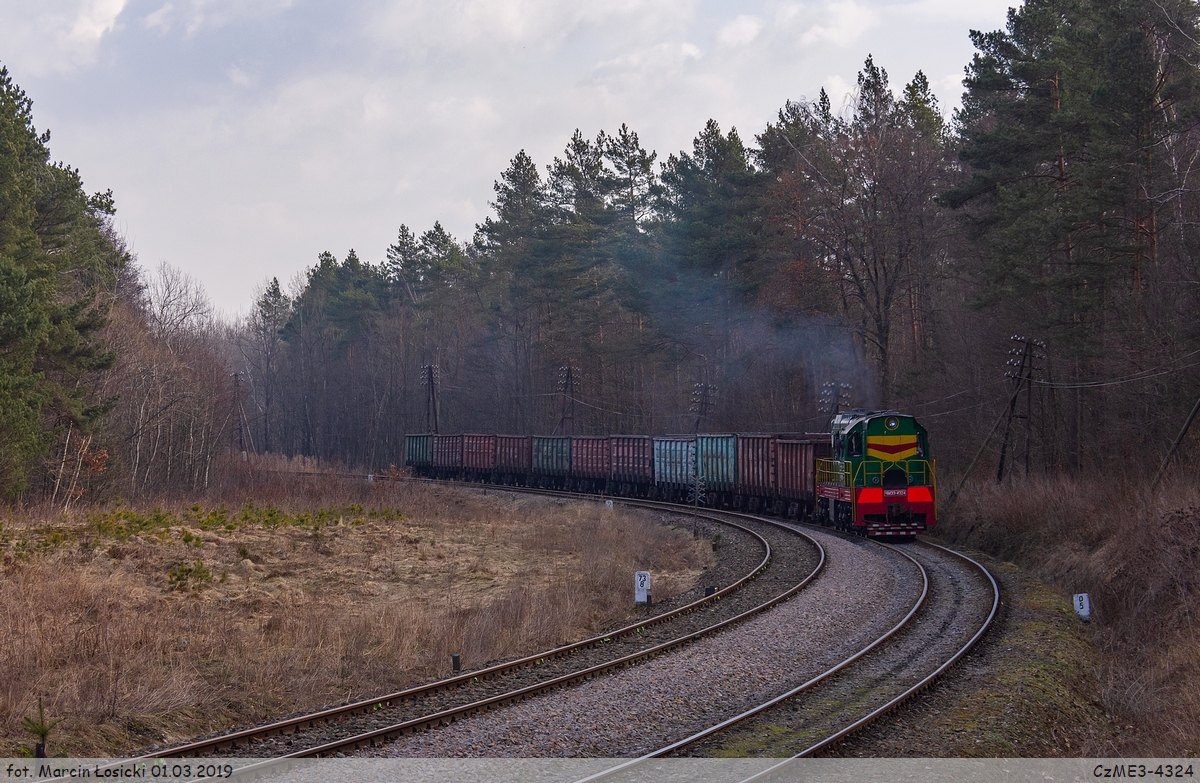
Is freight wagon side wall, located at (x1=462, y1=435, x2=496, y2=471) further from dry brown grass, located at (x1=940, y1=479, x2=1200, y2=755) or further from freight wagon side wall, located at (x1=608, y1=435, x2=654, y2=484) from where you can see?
dry brown grass, located at (x1=940, y1=479, x2=1200, y2=755)

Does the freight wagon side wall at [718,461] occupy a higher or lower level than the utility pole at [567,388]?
lower

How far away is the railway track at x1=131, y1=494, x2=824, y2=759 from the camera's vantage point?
25.8 feet

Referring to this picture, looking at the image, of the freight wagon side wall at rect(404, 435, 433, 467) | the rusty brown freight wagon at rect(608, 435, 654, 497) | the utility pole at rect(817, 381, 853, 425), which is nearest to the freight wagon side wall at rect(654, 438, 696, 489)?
the rusty brown freight wagon at rect(608, 435, 654, 497)

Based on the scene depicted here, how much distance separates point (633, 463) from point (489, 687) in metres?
28.1

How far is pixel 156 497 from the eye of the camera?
110 ft

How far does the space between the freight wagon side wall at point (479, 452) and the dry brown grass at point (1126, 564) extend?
26.6 metres

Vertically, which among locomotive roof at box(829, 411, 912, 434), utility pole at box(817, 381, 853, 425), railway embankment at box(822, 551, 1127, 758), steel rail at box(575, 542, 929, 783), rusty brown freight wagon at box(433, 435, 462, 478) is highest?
utility pole at box(817, 381, 853, 425)

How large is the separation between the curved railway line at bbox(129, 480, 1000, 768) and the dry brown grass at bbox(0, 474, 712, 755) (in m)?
0.90

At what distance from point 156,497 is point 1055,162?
32.7 m

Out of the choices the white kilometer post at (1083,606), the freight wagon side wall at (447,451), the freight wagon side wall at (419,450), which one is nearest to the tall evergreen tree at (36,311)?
the freight wagon side wall at (447,451)

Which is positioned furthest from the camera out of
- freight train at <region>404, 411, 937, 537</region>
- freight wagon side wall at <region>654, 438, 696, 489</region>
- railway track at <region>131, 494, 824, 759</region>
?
freight wagon side wall at <region>654, 438, 696, 489</region>

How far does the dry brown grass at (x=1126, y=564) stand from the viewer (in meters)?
10.2

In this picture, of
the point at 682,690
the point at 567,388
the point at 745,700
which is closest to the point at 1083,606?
the point at 745,700

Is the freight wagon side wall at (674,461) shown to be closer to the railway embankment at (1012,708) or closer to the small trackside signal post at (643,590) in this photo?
the small trackside signal post at (643,590)
